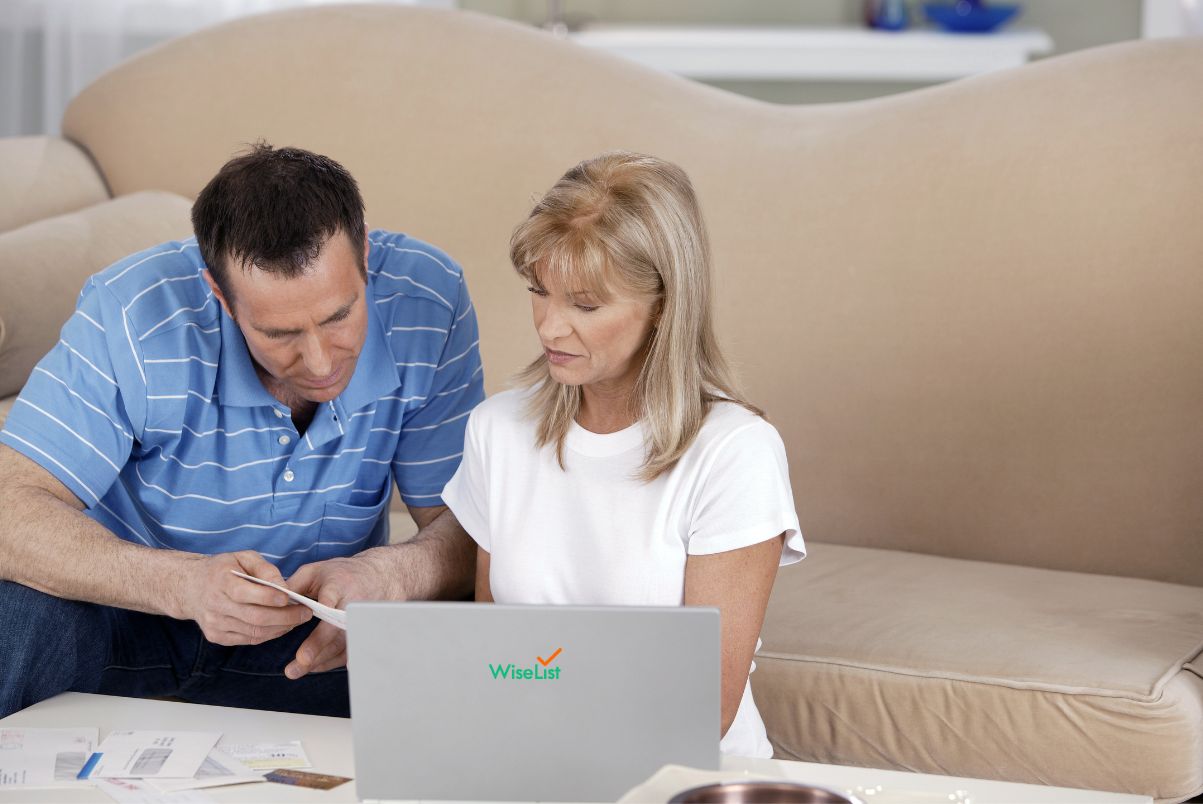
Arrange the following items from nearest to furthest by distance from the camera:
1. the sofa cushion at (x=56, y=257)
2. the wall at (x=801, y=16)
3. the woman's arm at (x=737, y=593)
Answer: the woman's arm at (x=737, y=593) → the sofa cushion at (x=56, y=257) → the wall at (x=801, y=16)

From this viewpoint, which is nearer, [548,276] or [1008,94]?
[548,276]

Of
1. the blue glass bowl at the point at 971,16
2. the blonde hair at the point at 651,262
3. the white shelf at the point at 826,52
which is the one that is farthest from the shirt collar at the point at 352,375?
the blue glass bowl at the point at 971,16

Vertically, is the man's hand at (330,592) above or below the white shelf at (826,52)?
below

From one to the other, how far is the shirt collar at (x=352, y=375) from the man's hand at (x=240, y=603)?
0.94 ft

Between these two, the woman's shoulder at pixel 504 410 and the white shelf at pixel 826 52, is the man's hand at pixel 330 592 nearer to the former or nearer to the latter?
the woman's shoulder at pixel 504 410

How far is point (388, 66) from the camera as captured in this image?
2463 millimetres

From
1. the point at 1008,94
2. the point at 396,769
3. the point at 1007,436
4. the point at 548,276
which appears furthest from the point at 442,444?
the point at 1008,94

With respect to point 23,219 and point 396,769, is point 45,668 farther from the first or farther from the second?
point 23,219

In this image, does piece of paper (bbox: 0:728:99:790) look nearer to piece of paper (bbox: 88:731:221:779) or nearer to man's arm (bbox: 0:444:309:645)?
piece of paper (bbox: 88:731:221:779)

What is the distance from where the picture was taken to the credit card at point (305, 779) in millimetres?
1129

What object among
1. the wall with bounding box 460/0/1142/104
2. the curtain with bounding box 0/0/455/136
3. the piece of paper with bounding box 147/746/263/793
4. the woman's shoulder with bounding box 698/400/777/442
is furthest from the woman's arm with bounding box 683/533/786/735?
the wall with bounding box 460/0/1142/104

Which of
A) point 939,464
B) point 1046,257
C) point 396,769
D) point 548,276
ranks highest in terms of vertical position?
point 548,276

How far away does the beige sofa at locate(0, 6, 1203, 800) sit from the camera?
71.7 inches

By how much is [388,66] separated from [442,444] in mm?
1000
